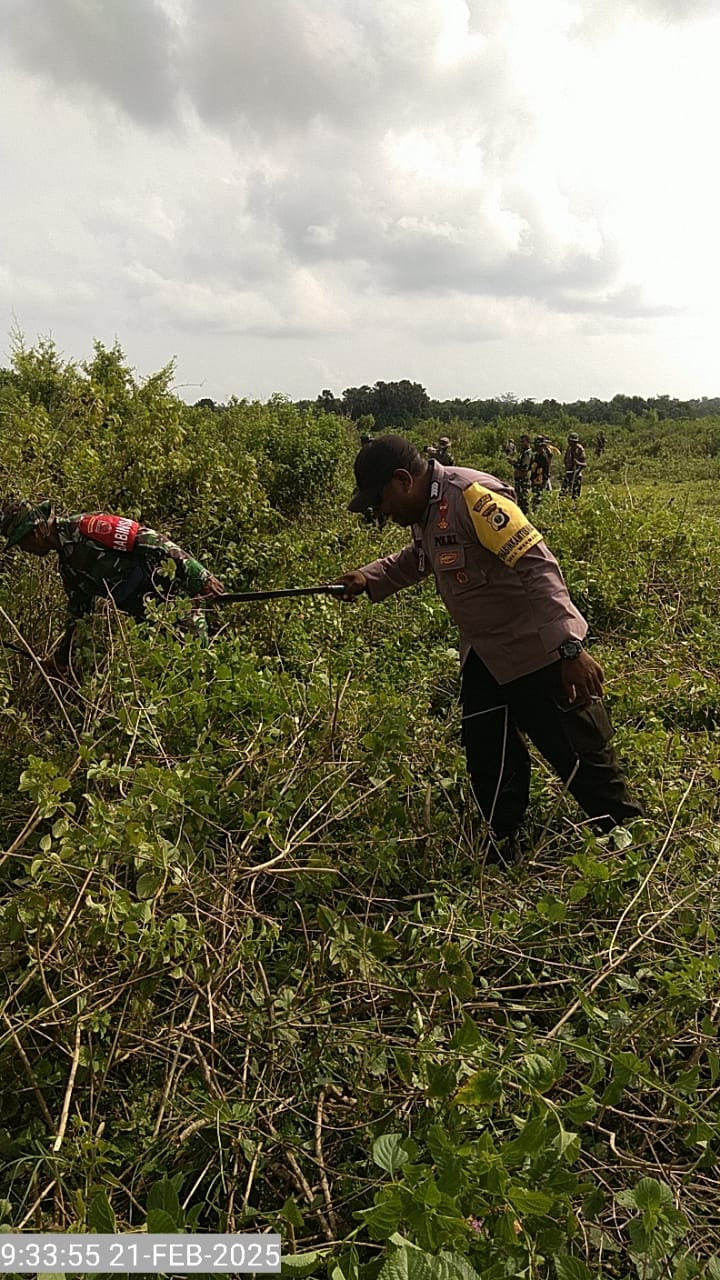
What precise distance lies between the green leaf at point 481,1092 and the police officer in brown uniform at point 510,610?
1.14 meters

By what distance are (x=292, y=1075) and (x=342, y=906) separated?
1.36 ft

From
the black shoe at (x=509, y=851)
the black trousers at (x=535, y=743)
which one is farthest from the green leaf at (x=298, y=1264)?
the black shoe at (x=509, y=851)

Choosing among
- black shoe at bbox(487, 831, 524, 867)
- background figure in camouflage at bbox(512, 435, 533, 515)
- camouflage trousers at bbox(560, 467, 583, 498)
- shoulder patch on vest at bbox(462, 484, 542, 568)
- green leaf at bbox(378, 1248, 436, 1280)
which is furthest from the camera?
background figure in camouflage at bbox(512, 435, 533, 515)

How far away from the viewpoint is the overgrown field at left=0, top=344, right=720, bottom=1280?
1.29 metres

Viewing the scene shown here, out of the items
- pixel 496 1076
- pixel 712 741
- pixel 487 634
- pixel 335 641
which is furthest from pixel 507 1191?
pixel 335 641

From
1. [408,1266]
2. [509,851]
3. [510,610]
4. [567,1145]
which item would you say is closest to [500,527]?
[510,610]

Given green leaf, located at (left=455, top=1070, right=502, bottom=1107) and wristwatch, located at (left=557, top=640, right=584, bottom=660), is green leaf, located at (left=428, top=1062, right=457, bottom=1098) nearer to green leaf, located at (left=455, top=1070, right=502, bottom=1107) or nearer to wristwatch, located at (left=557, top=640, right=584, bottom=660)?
green leaf, located at (left=455, top=1070, right=502, bottom=1107)

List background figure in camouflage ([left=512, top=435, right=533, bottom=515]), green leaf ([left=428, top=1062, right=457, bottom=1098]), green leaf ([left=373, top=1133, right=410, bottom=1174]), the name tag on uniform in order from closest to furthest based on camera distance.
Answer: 1. green leaf ([left=373, top=1133, right=410, bottom=1174])
2. green leaf ([left=428, top=1062, right=457, bottom=1098])
3. the name tag on uniform
4. background figure in camouflage ([left=512, top=435, right=533, bottom=515])

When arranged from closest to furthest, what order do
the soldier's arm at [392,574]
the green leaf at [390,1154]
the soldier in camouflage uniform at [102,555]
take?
the green leaf at [390,1154] → the soldier's arm at [392,574] → the soldier in camouflage uniform at [102,555]

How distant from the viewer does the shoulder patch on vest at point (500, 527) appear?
8.05ft

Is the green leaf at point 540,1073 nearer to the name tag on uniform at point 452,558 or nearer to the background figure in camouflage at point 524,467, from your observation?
the name tag on uniform at point 452,558

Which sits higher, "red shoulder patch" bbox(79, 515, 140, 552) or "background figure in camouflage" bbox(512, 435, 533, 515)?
"background figure in camouflage" bbox(512, 435, 533, 515)

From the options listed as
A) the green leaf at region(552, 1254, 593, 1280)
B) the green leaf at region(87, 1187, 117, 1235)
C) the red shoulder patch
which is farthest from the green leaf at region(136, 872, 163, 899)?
the red shoulder patch

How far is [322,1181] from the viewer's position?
5.03 ft
